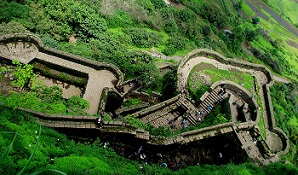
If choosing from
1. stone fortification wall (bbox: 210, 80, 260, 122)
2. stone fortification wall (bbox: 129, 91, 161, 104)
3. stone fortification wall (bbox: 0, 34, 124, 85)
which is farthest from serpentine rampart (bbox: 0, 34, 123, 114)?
stone fortification wall (bbox: 210, 80, 260, 122)

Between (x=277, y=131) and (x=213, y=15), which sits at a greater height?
(x=213, y=15)

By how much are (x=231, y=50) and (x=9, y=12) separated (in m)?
43.3

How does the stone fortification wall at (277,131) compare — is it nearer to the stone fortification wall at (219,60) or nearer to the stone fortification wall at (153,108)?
the stone fortification wall at (219,60)

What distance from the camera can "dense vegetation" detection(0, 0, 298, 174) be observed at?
14344 mm

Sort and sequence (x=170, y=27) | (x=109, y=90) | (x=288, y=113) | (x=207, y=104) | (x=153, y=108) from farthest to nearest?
1. (x=170, y=27)
2. (x=288, y=113)
3. (x=207, y=104)
4. (x=153, y=108)
5. (x=109, y=90)

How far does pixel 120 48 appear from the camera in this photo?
34.2m

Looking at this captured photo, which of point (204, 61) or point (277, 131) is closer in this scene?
point (277, 131)

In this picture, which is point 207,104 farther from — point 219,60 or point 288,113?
point 288,113

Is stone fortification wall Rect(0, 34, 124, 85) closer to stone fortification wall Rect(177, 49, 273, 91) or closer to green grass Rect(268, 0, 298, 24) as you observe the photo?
stone fortification wall Rect(177, 49, 273, 91)

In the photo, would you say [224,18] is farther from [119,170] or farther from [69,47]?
[119,170]

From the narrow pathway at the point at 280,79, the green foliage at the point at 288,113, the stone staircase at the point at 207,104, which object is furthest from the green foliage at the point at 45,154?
the narrow pathway at the point at 280,79

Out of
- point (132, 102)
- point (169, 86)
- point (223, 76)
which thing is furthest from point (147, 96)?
point (223, 76)

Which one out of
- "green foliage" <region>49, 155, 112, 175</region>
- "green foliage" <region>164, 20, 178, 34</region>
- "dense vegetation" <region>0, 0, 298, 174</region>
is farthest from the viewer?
"green foliage" <region>164, 20, 178, 34</region>

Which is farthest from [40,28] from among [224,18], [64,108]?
[224,18]
